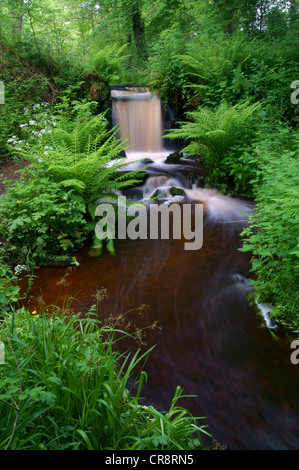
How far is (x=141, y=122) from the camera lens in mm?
8078

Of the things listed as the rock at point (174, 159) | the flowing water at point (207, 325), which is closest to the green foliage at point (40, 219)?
the flowing water at point (207, 325)

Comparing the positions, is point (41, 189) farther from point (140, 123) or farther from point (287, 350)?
point (140, 123)

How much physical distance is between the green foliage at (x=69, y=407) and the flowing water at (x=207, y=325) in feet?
1.75

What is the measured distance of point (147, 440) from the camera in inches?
59.3

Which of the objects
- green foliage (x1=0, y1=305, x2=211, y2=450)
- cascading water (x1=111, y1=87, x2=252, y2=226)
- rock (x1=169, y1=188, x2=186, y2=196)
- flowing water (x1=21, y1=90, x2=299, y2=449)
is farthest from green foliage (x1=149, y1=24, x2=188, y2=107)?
green foliage (x1=0, y1=305, x2=211, y2=450)

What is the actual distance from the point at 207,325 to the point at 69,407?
159cm

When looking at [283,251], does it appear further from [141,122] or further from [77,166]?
[141,122]

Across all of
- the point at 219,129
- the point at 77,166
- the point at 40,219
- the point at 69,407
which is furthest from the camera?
the point at 219,129

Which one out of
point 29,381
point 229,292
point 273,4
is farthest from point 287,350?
point 273,4

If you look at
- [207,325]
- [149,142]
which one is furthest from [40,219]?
[149,142]

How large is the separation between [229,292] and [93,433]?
2126 mm

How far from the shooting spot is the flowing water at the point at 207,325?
6.74 feet

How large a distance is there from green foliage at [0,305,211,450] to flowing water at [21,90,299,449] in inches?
21.0

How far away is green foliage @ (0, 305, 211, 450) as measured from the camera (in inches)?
57.2
